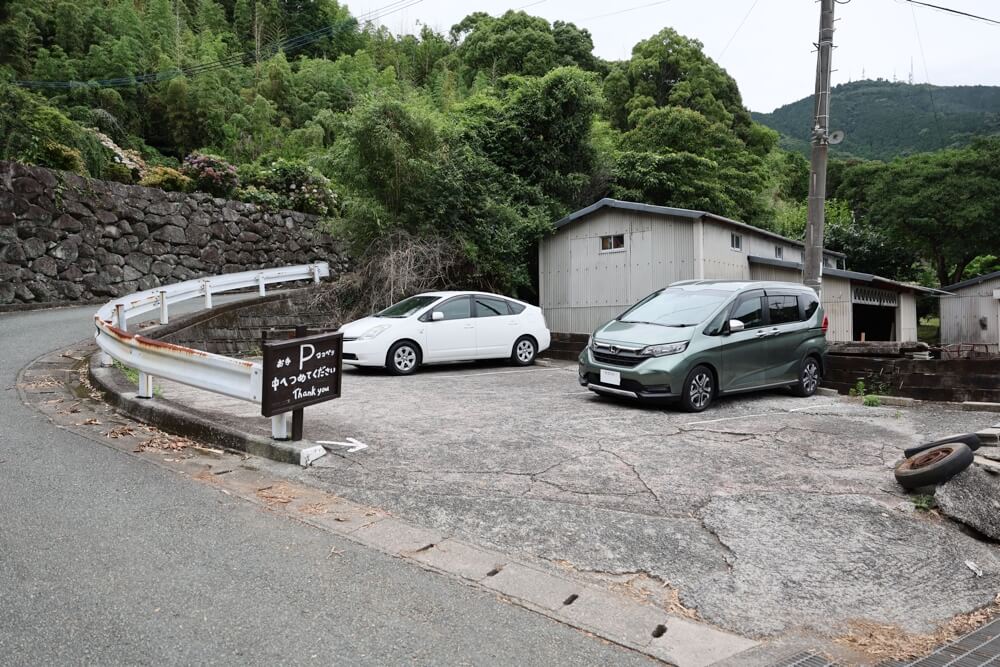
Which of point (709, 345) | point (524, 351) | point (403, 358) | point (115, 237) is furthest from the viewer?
point (115, 237)

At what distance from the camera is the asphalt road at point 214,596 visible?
2.73m

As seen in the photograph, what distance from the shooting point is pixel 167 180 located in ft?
58.7

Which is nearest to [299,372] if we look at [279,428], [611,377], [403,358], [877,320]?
[279,428]

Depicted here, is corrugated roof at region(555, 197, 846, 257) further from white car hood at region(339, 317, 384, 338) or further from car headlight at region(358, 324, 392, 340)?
car headlight at region(358, 324, 392, 340)

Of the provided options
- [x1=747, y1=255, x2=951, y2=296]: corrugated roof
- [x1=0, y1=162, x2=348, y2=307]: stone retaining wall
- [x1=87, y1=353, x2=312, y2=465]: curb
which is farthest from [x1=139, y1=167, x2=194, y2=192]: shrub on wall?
[x1=747, y1=255, x2=951, y2=296]: corrugated roof

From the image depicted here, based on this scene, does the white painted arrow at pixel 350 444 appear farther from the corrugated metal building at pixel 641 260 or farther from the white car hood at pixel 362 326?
the corrugated metal building at pixel 641 260

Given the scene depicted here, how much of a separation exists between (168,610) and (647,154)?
19355mm

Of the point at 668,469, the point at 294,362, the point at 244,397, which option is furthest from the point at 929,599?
the point at 244,397

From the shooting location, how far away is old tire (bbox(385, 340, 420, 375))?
35.6ft

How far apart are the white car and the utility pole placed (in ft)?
16.3

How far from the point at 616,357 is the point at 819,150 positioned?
20.9 feet

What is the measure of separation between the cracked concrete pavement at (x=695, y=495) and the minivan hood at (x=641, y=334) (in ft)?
2.89

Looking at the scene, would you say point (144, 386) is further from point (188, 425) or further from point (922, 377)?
point (922, 377)

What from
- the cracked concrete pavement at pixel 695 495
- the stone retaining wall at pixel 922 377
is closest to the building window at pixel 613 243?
the stone retaining wall at pixel 922 377
